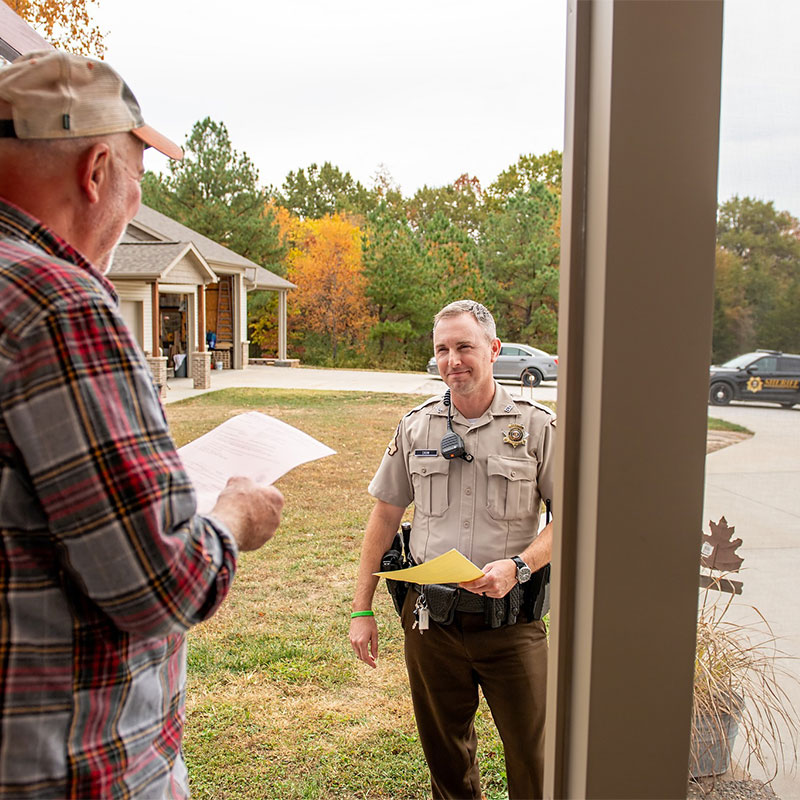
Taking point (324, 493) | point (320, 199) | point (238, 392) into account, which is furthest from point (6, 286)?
point (320, 199)

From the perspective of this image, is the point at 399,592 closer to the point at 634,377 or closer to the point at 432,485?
the point at 432,485

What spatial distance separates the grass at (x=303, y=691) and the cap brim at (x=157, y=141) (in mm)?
1996

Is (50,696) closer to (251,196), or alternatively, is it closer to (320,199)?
(251,196)

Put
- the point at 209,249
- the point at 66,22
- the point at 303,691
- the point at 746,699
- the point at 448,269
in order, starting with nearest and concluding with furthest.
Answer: the point at 746,699 < the point at 303,691 < the point at 66,22 < the point at 448,269 < the point at 209,249

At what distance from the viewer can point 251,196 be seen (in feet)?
44.8

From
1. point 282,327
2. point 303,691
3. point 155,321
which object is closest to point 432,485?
point 303,691

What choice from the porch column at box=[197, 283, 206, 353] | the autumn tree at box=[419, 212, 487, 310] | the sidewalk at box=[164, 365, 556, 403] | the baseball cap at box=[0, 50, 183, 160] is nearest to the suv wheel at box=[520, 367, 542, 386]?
the sidewalk at box=[164, 365, 556, 403]

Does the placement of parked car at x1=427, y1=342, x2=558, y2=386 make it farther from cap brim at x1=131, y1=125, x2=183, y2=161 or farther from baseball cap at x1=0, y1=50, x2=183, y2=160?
baseball cap at x1=0, y1=50, x2=183, y2=160

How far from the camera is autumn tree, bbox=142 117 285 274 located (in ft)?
42.9

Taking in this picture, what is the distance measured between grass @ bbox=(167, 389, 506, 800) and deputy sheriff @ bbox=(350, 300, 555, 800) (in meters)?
0.83

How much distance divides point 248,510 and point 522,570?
808 mm

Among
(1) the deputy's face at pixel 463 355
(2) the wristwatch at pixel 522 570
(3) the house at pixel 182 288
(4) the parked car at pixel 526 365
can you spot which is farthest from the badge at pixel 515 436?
(4) the parked car at pixel 526 365

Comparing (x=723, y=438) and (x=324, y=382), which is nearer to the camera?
(x=723, y=438)

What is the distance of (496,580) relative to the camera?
1356 millimetres
